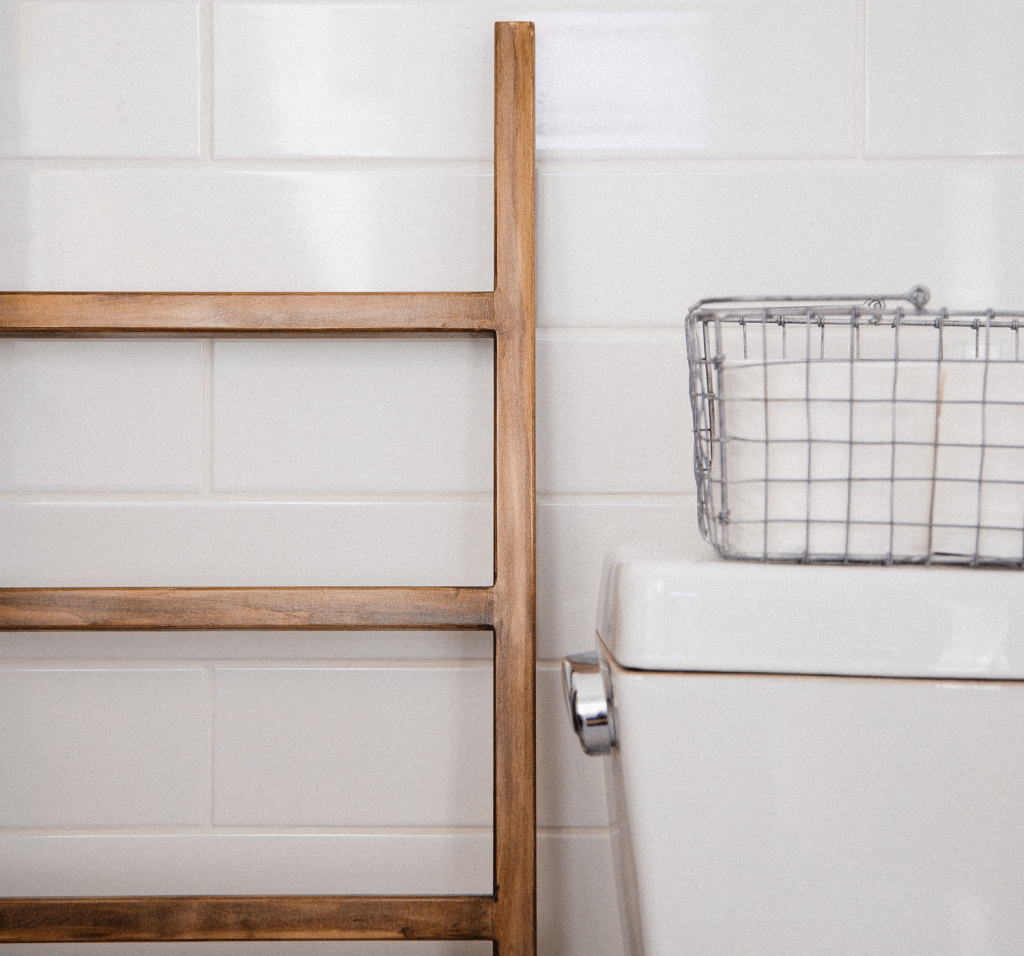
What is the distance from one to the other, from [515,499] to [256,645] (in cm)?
27

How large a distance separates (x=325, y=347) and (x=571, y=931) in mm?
563

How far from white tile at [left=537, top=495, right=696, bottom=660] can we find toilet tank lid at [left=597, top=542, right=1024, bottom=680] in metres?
0.31

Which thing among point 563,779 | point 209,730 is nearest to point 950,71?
point 563,779

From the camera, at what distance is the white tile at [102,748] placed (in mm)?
719

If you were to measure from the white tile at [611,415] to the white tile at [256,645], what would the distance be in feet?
0.55

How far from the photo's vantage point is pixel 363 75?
0.73m

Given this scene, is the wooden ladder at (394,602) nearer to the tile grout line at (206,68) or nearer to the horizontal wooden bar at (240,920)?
the horizontal wooden bar at (240,920)

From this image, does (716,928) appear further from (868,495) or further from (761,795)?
(868,495)

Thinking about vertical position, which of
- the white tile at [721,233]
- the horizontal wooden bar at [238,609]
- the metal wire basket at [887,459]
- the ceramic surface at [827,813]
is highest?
the white tile at [721,233]

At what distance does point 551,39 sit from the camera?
0.73 m

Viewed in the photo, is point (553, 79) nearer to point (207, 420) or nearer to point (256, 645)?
point (207, 420)

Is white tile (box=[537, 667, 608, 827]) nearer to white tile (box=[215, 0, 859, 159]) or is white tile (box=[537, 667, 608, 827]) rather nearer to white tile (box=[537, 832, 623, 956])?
white tile (box=[537, 832, 623, 956])

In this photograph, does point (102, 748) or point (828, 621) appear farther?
point (102, 748)

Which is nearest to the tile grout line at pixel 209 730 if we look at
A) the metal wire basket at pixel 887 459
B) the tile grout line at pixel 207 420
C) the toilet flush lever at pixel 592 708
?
the tile grout line at pixel 207 420
